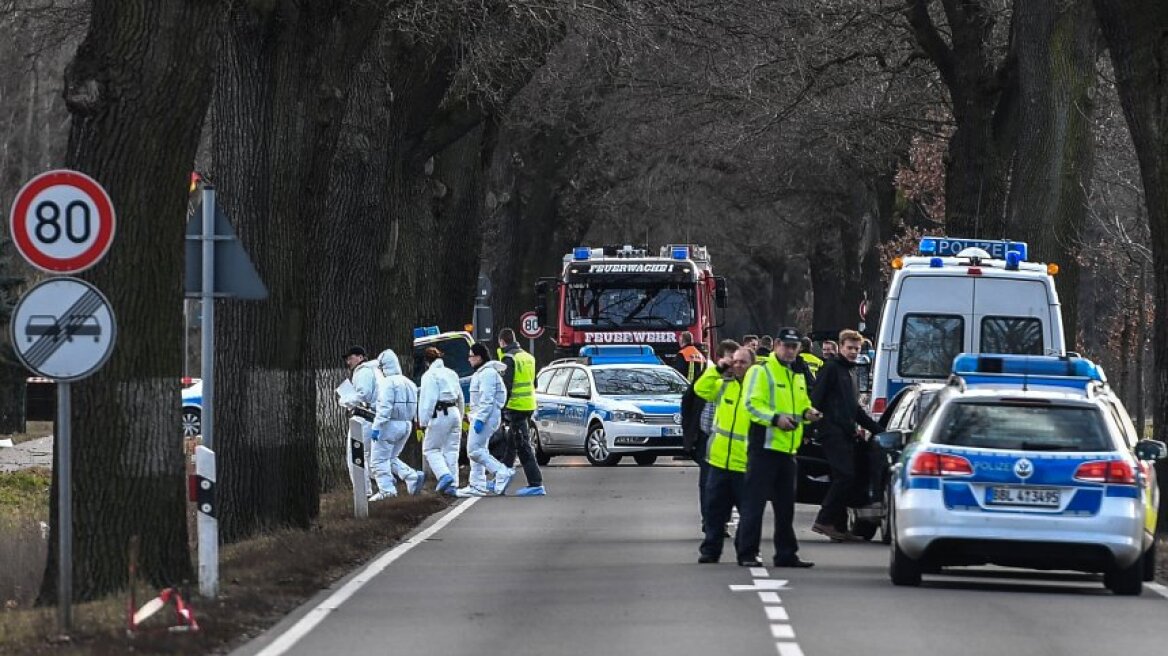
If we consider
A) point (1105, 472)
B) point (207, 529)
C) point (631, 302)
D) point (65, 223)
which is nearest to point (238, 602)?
point (207, 529)

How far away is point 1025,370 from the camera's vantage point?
16.6m

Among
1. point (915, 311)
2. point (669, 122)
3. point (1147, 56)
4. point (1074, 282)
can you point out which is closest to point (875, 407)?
point (915, 311)

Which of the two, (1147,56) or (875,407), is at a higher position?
(1147,56)

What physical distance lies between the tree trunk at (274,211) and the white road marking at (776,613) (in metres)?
6.88

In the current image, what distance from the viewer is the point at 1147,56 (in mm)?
20781

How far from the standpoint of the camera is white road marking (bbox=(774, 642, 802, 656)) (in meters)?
11.9

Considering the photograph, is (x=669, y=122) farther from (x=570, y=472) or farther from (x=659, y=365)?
(x=570, y=472)

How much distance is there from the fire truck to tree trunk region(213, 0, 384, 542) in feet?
58.1

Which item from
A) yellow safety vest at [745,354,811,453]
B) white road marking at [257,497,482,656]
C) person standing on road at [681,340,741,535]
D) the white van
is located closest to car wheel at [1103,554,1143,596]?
yellow safety vest at [745,354,811,453]

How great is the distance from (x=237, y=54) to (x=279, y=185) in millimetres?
1128

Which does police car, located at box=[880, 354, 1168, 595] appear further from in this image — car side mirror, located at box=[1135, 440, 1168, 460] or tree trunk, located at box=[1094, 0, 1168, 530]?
tree trunk, located at box=[1094, 0, 1168, 530]

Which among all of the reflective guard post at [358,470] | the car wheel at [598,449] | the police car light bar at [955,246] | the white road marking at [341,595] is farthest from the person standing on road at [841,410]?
the car wheel at [598,449]

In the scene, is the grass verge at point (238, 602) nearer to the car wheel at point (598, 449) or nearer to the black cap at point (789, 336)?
the black cap at point (789, 336)

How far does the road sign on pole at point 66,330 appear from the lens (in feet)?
40.8
